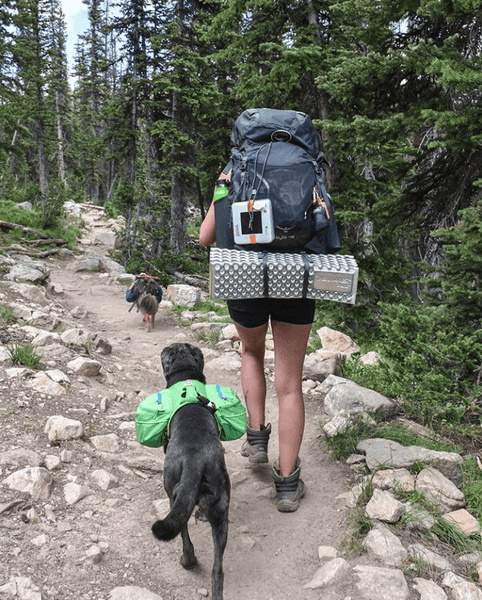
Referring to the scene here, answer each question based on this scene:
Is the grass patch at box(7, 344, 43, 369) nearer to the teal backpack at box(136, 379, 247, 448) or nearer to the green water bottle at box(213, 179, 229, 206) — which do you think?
the teal backpack at box(136, 379, 247, 448)

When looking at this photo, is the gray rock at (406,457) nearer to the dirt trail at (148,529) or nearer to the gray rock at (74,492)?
the dirt trail at (148,529)

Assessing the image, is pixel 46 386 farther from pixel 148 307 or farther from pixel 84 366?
pixel 148 307

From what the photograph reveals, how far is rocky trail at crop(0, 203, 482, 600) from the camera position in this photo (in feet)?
7.70

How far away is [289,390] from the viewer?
3.03 m

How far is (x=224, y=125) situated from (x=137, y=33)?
443cm

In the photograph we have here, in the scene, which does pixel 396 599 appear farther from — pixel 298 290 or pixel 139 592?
pixel 298 290

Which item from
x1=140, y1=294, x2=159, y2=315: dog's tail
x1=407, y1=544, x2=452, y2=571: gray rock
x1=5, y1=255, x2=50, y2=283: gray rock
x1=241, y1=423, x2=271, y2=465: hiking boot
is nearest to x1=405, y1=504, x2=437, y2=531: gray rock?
x1=407, y1=544, x2=452, y2=571: gray rock

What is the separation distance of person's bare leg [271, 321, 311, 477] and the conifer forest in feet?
5.52

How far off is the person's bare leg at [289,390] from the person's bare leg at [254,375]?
0.23 meters

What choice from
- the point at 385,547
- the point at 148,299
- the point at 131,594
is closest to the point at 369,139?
the point at 385,547

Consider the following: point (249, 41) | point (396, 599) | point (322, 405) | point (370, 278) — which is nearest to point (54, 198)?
point (249, 41)

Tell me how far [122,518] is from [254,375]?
1.34 meters

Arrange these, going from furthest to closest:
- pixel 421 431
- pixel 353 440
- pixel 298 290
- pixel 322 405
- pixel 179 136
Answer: pixel 179 136, pixel 322 405, pixel 421 431, pixel 353 440, pixel 298 290

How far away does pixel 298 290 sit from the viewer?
8.25ft
